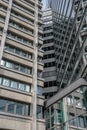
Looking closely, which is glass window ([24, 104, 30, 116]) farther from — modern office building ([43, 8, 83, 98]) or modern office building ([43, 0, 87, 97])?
modern office building ([43, 8, 83, 98])

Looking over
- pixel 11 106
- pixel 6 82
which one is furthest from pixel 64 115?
pixel 6 82

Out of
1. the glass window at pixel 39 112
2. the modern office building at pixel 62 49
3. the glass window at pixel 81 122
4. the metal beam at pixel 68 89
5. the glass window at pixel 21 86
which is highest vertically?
the modern office building at pixel 62 49

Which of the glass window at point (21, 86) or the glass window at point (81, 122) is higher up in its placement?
the glass window at point (21, 86)

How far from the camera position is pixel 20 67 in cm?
3186

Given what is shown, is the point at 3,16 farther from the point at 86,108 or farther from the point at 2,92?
the point at 86,108

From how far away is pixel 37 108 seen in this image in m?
28.6

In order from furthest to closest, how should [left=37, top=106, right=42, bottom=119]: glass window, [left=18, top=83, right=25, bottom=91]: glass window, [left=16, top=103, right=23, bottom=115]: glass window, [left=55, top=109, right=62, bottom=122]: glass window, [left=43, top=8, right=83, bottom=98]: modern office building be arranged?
[left=43, top=8, right=83, bottom=98]: modern office building, [left=18, top=83, right=25, bottom=91]: glass window, [left=37, top=106, right=42, bottom=119]: glass window, [left=16, top=103, right=23, bottom=115]: glass window, [left=55, top=109, right=62, bottom=122]: glass window

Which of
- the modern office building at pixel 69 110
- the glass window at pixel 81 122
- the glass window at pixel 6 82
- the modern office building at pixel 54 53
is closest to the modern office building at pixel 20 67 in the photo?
the glass window at pixel 6 82

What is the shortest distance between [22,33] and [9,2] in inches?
288

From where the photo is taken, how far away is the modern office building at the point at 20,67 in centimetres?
2616

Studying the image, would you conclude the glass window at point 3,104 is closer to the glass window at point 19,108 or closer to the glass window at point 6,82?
the glass window at point 19,108

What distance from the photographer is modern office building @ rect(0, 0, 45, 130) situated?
26156 mm

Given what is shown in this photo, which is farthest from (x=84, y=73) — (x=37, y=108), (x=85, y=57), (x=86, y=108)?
(x=37, y=108)

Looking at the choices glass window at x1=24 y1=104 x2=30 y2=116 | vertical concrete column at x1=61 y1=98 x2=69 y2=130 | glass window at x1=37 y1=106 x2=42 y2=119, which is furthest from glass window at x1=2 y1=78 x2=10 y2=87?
vertical concrete column at x1=61 y1=98 x2=69 y2=130
